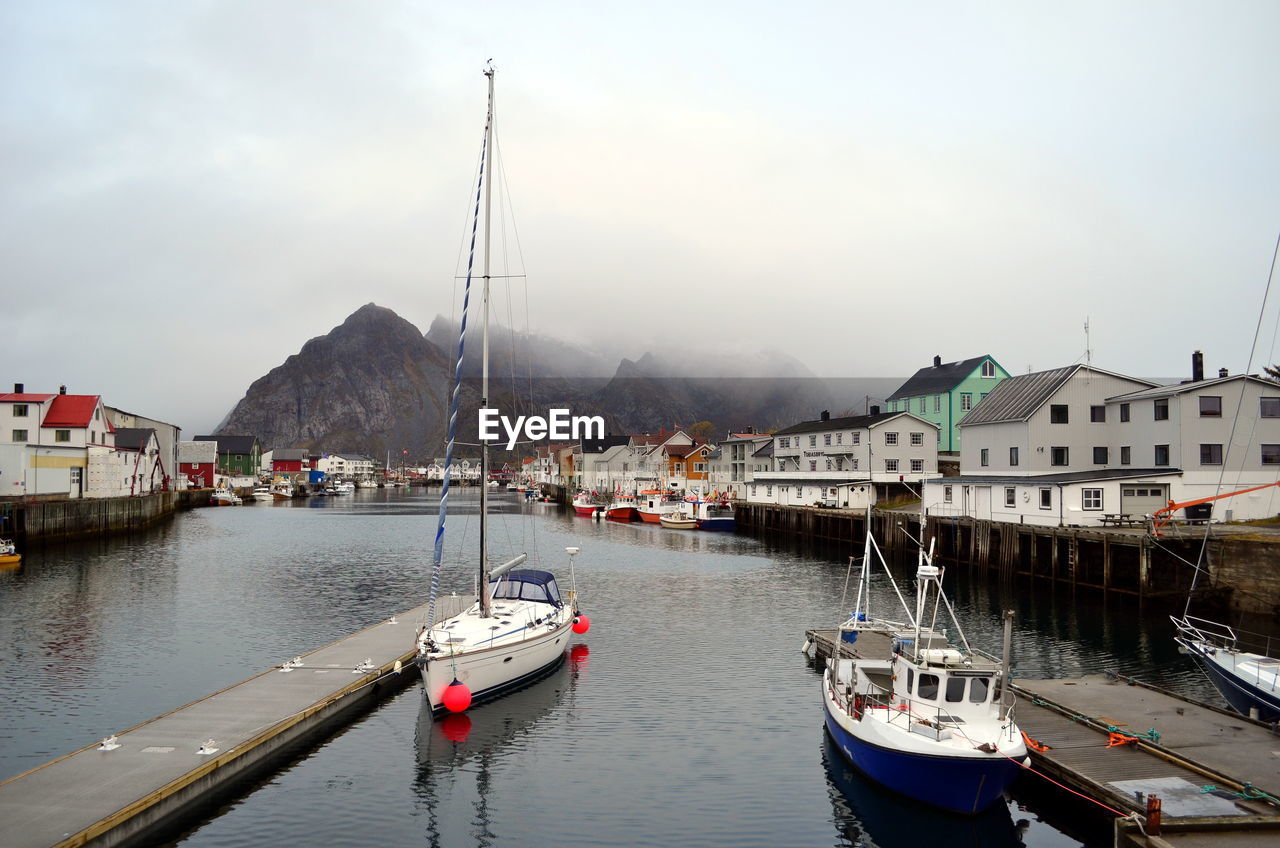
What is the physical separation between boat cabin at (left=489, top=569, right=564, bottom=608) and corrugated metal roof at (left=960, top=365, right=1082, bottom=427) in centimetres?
4510

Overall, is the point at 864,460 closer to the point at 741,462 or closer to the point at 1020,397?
the point at 1020,397

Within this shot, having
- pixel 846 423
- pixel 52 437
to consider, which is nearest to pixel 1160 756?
pixel 846 423

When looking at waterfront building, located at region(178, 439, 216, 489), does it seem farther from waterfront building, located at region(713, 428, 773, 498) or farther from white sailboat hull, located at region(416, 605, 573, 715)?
white sailboat hull, located at region(416, 605, 573, 715)

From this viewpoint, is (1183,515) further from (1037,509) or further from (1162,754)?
(1162,754)

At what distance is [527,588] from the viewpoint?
1309 inches

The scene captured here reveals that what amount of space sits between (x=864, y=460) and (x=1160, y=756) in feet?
243

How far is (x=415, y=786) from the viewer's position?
67.7ft

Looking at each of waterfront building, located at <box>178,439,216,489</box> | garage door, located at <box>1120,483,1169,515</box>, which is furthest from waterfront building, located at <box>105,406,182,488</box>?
garage door, located at <box>1120,483,1169,515</box>

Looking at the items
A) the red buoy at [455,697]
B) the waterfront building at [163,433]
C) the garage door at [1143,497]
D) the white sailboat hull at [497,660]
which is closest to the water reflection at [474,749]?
the white sailboat hull at [497,660]

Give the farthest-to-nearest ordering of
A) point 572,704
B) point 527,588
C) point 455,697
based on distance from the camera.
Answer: point 527,588
point 572,704
point 455,697

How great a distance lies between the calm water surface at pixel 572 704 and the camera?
61.6 ft

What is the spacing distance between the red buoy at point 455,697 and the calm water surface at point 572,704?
0.76 meters

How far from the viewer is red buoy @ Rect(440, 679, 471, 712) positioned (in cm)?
2448

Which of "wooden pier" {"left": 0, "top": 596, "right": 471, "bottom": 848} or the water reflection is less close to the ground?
"wooden pier" {"left": 0, "top": 596, "right": 471, "bottom": 848}
